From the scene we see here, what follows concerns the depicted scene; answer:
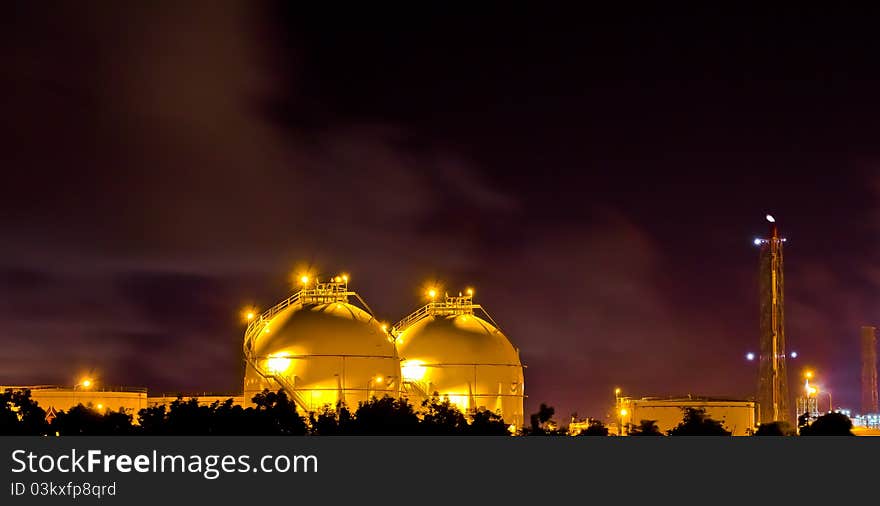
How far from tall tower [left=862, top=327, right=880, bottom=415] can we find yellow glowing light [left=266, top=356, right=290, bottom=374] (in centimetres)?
11876

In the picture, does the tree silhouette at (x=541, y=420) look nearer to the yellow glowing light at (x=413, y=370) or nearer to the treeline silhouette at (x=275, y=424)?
the treeline silhouette at (x=275, y=424)

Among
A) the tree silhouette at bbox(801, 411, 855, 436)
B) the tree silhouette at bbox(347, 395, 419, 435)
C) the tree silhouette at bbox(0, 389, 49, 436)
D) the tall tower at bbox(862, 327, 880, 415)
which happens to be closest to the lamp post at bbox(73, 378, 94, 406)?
the tree silhouette at bbox(0, 389, 49, 436)

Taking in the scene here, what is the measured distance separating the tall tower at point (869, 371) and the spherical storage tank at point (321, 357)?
11293cm

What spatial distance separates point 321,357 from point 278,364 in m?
2.42

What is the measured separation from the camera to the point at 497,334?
88000mm

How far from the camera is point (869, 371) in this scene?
177750 mm

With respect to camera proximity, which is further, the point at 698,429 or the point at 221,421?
the point at 698,429

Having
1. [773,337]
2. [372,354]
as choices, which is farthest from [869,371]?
[372,354]

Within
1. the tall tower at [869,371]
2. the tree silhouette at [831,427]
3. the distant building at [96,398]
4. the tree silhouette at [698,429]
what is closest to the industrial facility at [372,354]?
the distant building at [96,398]

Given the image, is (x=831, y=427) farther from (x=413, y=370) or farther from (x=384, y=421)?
(x=413, y=370)
